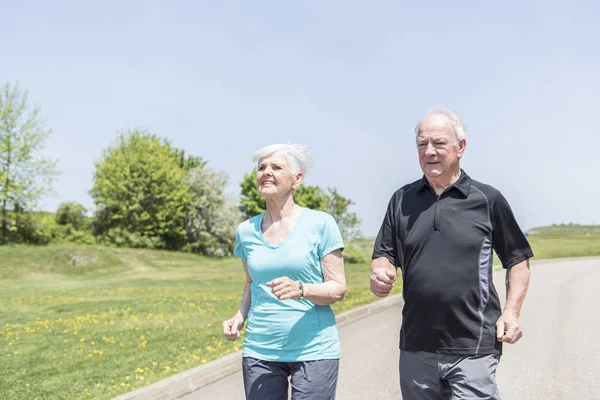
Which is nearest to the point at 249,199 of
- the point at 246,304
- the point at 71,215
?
the point at 71,215

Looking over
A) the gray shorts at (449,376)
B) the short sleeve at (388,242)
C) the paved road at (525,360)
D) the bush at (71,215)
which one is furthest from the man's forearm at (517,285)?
the bush at (71,215)

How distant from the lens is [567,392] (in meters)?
7.10

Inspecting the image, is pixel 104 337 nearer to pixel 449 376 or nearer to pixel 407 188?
pixel 407 188

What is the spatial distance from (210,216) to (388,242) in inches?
2209

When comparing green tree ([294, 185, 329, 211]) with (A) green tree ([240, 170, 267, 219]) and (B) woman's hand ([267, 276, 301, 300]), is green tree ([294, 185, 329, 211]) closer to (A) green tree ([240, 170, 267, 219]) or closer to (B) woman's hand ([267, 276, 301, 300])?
(A) green tree ([240, 170, 267, 219])

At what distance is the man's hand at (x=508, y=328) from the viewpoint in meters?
3.13

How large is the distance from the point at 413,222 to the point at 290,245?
2.17 feet

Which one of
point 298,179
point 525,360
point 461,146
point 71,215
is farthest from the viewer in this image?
point 71,215

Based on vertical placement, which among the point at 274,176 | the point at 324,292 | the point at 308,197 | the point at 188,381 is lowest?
the point at 188,381

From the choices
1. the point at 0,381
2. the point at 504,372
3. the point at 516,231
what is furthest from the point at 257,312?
the point at 0,381

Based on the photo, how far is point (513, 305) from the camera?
3.20m

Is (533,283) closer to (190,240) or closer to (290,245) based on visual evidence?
(290,245)

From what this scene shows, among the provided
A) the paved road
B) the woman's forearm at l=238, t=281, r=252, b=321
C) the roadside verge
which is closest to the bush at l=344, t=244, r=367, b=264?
the paved road

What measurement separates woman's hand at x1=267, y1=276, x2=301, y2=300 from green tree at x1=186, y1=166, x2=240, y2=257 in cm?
5399
